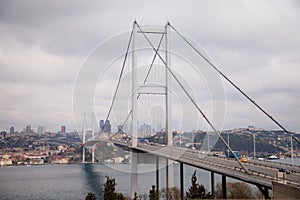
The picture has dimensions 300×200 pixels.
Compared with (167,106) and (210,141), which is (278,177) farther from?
(210,141)

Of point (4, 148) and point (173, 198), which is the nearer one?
point (173, 198)

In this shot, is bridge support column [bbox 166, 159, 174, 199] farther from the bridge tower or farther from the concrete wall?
the concrete wall

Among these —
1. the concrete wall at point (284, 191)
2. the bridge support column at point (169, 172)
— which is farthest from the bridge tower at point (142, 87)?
the concrete wall at point (284, 191)

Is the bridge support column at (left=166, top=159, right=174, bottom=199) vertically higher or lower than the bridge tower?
lower

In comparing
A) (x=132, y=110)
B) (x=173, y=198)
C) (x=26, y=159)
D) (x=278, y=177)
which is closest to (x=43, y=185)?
(x=132, y=110)

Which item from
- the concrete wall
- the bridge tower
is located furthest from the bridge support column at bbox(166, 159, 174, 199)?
the concrete wall

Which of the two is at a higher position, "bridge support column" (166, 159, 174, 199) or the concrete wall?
the concrete wall

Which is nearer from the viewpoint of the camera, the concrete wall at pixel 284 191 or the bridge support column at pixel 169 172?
the concrete wall at pixel 284 191

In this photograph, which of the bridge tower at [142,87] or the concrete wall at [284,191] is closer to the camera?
the concrete wall at [284,191]

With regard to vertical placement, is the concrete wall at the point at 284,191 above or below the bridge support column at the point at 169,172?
above

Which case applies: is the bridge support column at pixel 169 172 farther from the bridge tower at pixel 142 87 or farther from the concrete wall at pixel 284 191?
the concrete wall at pixel 284 191

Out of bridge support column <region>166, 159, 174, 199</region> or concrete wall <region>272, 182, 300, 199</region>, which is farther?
bridge support column <region>166, 159, 174, 199</region>
